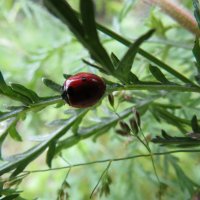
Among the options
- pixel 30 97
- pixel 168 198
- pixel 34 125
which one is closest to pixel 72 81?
pixel 30 97

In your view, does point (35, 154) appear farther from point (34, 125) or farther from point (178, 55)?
point (34, 125)

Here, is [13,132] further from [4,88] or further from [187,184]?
[187,184]

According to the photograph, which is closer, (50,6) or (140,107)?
(50,6)

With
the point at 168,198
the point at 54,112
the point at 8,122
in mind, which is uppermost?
the point at 8,122

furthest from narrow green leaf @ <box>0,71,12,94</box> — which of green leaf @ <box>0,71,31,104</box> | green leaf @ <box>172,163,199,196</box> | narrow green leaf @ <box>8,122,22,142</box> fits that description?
green leaf @ <box>172,163,199,196</box>

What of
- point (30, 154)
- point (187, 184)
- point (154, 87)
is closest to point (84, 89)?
point (154, 87)

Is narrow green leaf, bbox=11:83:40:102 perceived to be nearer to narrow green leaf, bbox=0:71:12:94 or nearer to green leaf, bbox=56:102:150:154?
narrow green leaf, bbox=0:71:12:94

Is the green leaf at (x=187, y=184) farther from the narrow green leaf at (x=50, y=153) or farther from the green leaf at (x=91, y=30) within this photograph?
the green leaf at (x=91, y=30)
